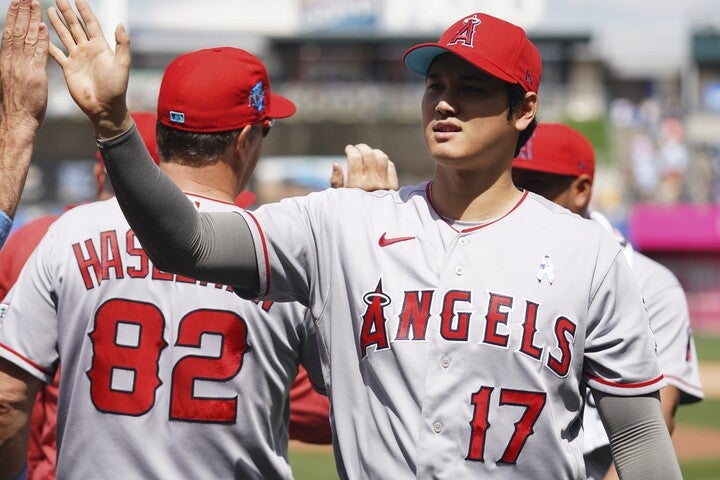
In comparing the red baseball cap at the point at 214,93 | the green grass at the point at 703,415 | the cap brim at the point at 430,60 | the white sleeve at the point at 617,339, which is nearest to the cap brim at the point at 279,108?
the red baseball cap at the point at 214,93

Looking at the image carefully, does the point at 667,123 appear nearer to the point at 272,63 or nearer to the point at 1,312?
the point at 272,63

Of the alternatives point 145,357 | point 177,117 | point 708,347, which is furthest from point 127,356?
point 708,347

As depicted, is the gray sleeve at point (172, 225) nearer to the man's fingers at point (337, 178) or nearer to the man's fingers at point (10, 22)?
the man's fingers at point (10, 22)

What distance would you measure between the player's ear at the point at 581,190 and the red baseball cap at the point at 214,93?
4.28ft

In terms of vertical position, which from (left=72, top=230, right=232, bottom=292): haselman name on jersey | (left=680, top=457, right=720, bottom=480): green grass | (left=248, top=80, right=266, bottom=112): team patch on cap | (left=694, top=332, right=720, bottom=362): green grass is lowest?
(left=694, top=332, right=720, bottom=362): green grass

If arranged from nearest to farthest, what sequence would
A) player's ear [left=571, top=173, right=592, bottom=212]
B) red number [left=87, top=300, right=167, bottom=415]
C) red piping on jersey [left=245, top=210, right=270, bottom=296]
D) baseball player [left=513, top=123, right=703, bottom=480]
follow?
red piping on jersey [left=245, top=210, right=270, bottom=296] < red number [left=87, top=300, right=167, bottom=415] < baseball player [left=513, top=123, right=703, bottom=480] < player's ear [left=571, top=173, right=592, bottom=212]

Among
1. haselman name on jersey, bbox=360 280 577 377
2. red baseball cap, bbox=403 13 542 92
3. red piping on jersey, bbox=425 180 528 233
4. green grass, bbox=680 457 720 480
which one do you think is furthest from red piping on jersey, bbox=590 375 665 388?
green grass, bbox=680 457 720 480

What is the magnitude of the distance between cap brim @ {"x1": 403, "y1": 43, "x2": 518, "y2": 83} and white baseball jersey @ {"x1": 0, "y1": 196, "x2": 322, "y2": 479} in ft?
2.06

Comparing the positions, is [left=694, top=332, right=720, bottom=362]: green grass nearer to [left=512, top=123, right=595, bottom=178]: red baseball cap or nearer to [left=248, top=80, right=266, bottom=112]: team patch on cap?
[left=512, top=123, right=595, bottom=178]: red baseball cap

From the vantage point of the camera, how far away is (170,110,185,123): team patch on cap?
2.88 m

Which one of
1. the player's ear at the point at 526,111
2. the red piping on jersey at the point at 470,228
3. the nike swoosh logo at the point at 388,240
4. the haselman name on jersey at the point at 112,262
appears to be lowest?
the haselman name on jersey at the point at 112,262

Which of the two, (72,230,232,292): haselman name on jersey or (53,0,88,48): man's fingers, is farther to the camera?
(72,230,232,292): haselman name on jersey

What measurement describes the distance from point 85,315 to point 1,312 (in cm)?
27

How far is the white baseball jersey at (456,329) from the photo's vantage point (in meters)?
2.40
